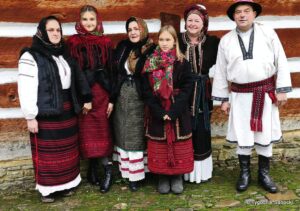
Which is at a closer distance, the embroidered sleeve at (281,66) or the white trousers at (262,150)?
the embroidered sleeve at (281,66)

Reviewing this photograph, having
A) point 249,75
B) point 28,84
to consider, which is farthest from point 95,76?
point 249,75

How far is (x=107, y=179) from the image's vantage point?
4516 millimetres

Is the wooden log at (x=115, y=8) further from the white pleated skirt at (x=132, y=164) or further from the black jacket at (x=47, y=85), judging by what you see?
the white pleated skirt at (x=132, y=164)

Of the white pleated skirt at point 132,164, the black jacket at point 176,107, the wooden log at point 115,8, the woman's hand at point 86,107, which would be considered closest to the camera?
the black jacket at point 176,107

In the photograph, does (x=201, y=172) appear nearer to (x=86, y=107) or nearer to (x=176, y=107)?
(x=176, y=107)

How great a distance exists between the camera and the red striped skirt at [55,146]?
13.3 ft

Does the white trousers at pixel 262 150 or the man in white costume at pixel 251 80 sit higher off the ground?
the man in white costume at pixel 251 80

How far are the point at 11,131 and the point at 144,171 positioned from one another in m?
1.41

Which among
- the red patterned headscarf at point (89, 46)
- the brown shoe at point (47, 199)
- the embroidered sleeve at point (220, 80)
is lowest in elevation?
the brown shoe at point (47, 199)

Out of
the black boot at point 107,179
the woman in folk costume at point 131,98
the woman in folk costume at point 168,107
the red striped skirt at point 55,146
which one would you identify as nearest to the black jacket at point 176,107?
the woman in folk costume at point 168,107

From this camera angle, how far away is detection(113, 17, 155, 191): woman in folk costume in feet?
13.6

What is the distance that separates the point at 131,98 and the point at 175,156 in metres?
0.69

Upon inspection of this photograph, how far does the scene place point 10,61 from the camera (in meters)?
4.35

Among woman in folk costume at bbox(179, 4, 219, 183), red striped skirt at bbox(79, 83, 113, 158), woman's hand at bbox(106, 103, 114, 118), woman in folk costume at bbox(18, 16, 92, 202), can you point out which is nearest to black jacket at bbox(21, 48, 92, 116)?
woman in folk costume at bbox(18, 16, 92, 202)
